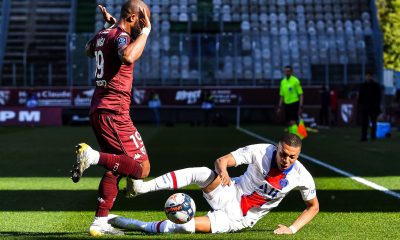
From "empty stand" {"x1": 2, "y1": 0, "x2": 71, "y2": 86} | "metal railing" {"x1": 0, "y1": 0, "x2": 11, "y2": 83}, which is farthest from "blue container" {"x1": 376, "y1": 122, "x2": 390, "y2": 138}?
"metal railing" {"x1": 0, "y1": 0, "x2": 11, "y2": 83}

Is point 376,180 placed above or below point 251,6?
below

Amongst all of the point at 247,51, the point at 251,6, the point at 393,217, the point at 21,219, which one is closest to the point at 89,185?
the point at 21,219

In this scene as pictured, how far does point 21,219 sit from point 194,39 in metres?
34.4

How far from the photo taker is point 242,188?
25.5 ft

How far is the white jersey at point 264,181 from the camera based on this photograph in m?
7.53

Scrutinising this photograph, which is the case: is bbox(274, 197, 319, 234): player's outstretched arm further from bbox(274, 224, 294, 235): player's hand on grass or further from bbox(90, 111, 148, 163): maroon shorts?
bbox(90, 111, 148, 163): maroon shorts

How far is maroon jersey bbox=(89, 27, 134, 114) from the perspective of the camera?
730 centimetres

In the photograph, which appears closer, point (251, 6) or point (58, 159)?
point (58, 159)

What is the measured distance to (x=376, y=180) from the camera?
13.4 meters

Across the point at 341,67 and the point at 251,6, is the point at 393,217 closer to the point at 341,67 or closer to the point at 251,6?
the point at 341,67

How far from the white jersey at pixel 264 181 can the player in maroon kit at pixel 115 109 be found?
89 cm

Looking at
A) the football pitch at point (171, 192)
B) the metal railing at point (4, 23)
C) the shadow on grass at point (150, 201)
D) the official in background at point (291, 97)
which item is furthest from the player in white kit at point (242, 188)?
the metal railing at point (4, 23)

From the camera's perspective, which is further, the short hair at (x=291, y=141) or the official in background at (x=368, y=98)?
the official in background at (x=368, y=98)

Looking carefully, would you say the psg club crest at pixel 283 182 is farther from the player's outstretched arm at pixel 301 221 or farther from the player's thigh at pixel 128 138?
the player's thigh at pixel 128 138
